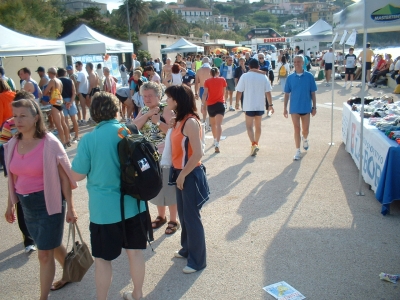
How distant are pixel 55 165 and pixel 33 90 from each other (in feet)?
19.3

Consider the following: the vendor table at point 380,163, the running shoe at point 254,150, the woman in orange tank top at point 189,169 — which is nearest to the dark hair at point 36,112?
the woman in orange tank top at point 189,169

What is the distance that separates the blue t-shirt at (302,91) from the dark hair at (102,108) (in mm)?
4871

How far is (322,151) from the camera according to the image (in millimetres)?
7789

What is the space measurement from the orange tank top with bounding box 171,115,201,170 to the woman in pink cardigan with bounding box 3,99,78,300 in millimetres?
950

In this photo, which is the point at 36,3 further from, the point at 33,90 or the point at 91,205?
the point at 91,205

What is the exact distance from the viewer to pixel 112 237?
9.57ft

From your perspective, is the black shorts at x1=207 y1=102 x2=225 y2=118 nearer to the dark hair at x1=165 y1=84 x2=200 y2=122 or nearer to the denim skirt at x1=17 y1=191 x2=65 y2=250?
the dark hair at x1=165 y1=84 x2=200 y2=122

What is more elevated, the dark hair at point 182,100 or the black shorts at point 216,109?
the dark hair at point 182,100

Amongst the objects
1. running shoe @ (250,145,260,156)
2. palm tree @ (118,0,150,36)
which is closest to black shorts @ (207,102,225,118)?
running shoe @ (250,145,260,156)

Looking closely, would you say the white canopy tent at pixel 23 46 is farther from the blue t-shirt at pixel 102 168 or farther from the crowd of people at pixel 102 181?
the blue t-shirt at pixel 102 168

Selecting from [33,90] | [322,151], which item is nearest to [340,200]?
[322,151]

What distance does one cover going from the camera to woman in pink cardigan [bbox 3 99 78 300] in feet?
10.1

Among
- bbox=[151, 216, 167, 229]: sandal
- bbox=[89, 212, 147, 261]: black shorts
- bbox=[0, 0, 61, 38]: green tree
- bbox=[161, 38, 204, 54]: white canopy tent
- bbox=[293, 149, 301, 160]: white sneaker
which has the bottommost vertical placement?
bbox=[151, 216, 167, 229]: sandal

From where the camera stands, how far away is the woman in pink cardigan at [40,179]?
10.1 feet
